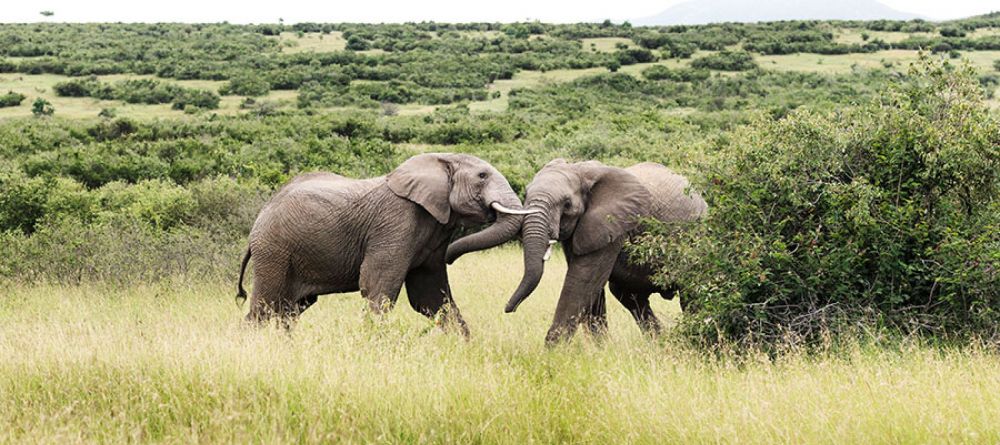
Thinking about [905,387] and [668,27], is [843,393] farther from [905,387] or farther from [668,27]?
[668,27]

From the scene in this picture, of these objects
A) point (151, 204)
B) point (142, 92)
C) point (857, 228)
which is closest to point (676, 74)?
point (142, 92)

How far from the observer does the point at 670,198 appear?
10.6 m

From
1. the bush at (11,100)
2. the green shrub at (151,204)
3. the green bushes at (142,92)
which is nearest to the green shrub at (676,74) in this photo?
the green bushes at (142,92)

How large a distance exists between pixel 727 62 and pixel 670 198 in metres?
62.2

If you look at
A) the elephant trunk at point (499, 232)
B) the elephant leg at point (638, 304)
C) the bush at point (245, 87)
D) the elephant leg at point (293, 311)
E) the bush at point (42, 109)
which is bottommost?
the bush at point (245, 87)

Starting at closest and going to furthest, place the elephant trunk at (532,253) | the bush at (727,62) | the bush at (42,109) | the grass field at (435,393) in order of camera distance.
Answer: the grass field at (435,393), the elephant trunk at (532,253), the bush at (42,109), the bush at (727,62)

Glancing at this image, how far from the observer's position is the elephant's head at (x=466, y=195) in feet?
30.9

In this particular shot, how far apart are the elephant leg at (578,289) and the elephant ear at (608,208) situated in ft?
0.35

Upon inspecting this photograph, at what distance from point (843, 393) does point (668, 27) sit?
97.5m

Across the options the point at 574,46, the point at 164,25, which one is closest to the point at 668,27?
the point at 574,46

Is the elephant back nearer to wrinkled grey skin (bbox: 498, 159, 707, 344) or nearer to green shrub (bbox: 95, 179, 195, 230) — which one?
wrinkled grey skin (bbox: 498, 159, 707, 344)

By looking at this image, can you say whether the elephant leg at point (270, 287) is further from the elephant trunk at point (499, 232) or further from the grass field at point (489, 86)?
the grass field at point (489, 86)

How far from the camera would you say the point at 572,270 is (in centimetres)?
982

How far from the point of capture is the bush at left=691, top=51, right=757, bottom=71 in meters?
69.8
